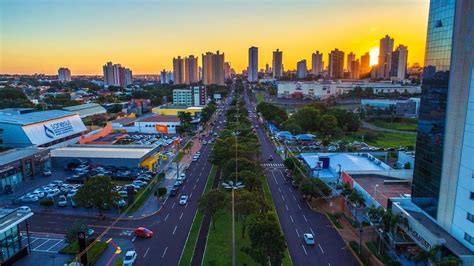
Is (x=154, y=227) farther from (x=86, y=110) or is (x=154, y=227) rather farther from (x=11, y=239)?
(x=86, y=110)

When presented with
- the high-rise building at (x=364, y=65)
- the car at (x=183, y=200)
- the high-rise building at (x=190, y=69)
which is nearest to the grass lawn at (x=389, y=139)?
the car at (x=183, y=200)

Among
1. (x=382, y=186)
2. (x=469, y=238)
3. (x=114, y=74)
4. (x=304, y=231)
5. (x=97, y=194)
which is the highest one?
(x=114, y=74)

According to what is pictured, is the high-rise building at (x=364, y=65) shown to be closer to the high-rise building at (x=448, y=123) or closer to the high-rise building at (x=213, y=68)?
the high-rise building at (x=213, y=68)

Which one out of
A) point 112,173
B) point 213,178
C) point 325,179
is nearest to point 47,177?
point 112,173

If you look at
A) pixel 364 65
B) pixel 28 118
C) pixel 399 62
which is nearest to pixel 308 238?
pixel 28 118

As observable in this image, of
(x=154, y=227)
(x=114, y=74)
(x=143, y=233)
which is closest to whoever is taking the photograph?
(x=143, y=233)

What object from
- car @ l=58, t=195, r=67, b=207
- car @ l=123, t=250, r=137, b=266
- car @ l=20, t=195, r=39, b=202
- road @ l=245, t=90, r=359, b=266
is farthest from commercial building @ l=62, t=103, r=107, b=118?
car @ l=123, t=250, r=137, b=266

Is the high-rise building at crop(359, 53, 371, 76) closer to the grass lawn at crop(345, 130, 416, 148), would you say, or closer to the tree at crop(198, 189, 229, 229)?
the grass lawn at crop(345, 130, 416, 148)

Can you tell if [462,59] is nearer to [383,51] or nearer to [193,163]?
[193,163]
